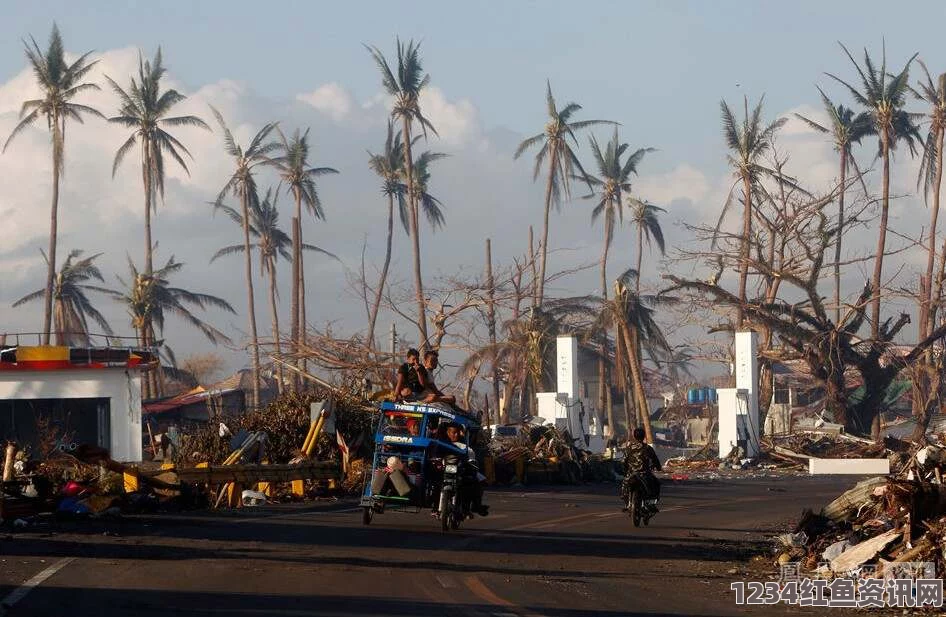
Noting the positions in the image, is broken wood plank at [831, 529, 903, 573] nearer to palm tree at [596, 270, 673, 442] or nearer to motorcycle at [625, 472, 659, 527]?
motorcycle at [625, 472, 659, 527]

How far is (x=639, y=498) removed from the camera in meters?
18.4

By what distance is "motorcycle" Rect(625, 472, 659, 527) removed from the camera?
18.4 metres

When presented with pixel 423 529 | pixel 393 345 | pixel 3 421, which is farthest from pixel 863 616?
pixel 3 421

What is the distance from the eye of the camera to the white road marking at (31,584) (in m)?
10.2

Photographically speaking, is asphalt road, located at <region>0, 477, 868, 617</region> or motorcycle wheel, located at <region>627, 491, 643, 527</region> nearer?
asphalt road, located at <region>0, 477, 868, 617</region>

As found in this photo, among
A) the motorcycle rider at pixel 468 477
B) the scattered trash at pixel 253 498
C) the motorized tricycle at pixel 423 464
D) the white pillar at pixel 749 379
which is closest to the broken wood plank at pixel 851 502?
the motorcycle rider at pixel 468 477

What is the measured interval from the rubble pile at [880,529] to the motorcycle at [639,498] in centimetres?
332

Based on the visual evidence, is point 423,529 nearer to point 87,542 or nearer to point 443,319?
point 87,542

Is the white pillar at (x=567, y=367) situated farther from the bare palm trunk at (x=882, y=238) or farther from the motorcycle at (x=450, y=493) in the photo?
the motorcycle at (x=450, y=493)

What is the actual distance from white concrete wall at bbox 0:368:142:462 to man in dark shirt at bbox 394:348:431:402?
27.3m

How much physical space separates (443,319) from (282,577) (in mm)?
20915

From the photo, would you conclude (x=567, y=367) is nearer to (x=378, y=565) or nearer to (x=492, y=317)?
(x=492, y=317)

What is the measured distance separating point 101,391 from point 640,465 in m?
29.1

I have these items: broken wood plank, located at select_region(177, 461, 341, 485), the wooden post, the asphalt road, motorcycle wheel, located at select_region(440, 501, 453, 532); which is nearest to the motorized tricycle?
motorcycle wheel, located at select_region(440, 501, 453, 532)
